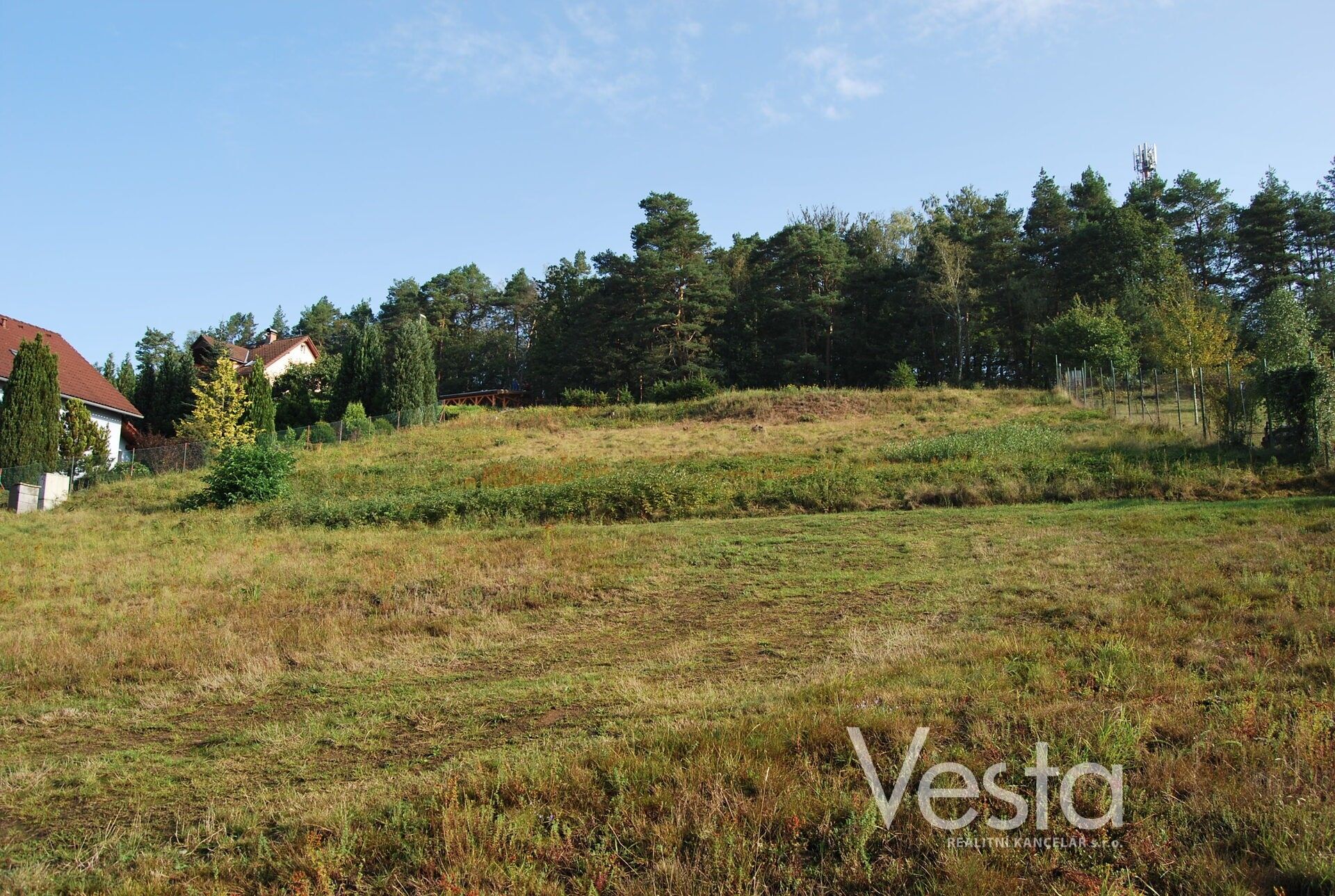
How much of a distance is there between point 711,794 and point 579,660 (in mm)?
4738

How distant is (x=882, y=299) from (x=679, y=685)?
57.4m

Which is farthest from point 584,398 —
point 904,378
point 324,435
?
point 904,378

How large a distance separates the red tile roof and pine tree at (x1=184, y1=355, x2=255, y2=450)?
4446 millimetres

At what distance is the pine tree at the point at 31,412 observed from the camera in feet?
111

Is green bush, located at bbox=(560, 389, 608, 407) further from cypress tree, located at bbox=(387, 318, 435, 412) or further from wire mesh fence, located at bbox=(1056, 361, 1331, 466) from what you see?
wire mesh fence, located at bbox=(1056, 361, 1331, 466)

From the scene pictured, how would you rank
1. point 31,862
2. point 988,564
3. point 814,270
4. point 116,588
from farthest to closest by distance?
point 814,270
point 116,588
point 988,564
point 31,862

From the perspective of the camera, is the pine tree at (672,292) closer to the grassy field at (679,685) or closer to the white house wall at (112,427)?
the white house wall at (112,427)

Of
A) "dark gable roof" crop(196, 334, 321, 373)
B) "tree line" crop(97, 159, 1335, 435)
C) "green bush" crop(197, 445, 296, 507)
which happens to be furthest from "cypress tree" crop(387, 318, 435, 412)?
"green bush" crop(197, 445, 296, 507)

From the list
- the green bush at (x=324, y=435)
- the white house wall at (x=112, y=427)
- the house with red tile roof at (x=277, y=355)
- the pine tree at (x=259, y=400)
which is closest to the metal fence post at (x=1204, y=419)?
the green bush at (x=324, y=435)

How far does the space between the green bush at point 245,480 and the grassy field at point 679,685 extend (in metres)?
4.16

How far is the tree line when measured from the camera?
54.4 m

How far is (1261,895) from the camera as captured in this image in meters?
4.05

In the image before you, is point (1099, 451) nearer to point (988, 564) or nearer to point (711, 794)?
point (988, 564)

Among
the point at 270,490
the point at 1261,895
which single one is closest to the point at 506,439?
the point at 270,490
